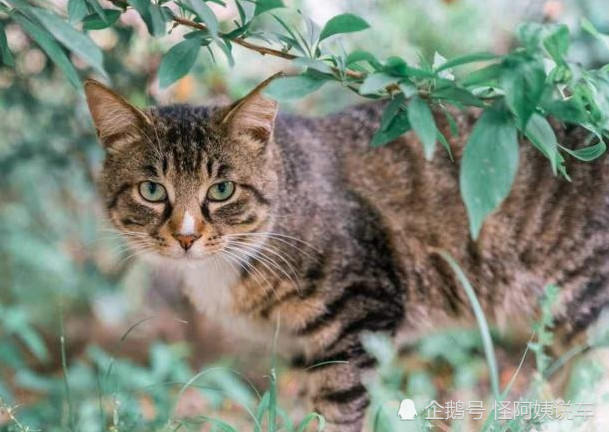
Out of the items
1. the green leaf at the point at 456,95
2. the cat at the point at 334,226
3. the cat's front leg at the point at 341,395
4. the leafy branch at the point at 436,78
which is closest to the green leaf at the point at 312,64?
the leafy branch at the point at 436,78

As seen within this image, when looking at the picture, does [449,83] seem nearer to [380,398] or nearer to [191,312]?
[380,398]

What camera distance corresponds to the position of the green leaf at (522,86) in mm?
1313

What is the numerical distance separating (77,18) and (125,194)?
3.09 feet

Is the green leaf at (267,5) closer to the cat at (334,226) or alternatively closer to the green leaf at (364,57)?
the green leaf at (364,57)

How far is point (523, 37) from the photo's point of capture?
1.35 meters

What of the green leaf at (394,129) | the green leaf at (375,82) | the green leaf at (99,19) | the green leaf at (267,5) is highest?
the green leaf at (267,5)

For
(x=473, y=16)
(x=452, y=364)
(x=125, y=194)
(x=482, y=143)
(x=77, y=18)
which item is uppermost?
(x=77, y=18)

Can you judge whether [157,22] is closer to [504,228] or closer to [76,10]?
[76,10]

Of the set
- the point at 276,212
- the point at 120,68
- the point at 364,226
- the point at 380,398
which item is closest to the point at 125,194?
the point at 276,212

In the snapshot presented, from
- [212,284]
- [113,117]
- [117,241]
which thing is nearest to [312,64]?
[113,117]

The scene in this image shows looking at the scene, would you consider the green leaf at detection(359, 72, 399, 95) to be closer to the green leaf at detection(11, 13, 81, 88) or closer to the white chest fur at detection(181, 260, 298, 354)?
the green leaf at detection(11, 13, 81, 88)

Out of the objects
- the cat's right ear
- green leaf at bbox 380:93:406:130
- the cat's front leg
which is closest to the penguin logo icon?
the cat's front leg

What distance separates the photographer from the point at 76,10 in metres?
1.51

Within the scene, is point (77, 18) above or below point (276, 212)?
above
